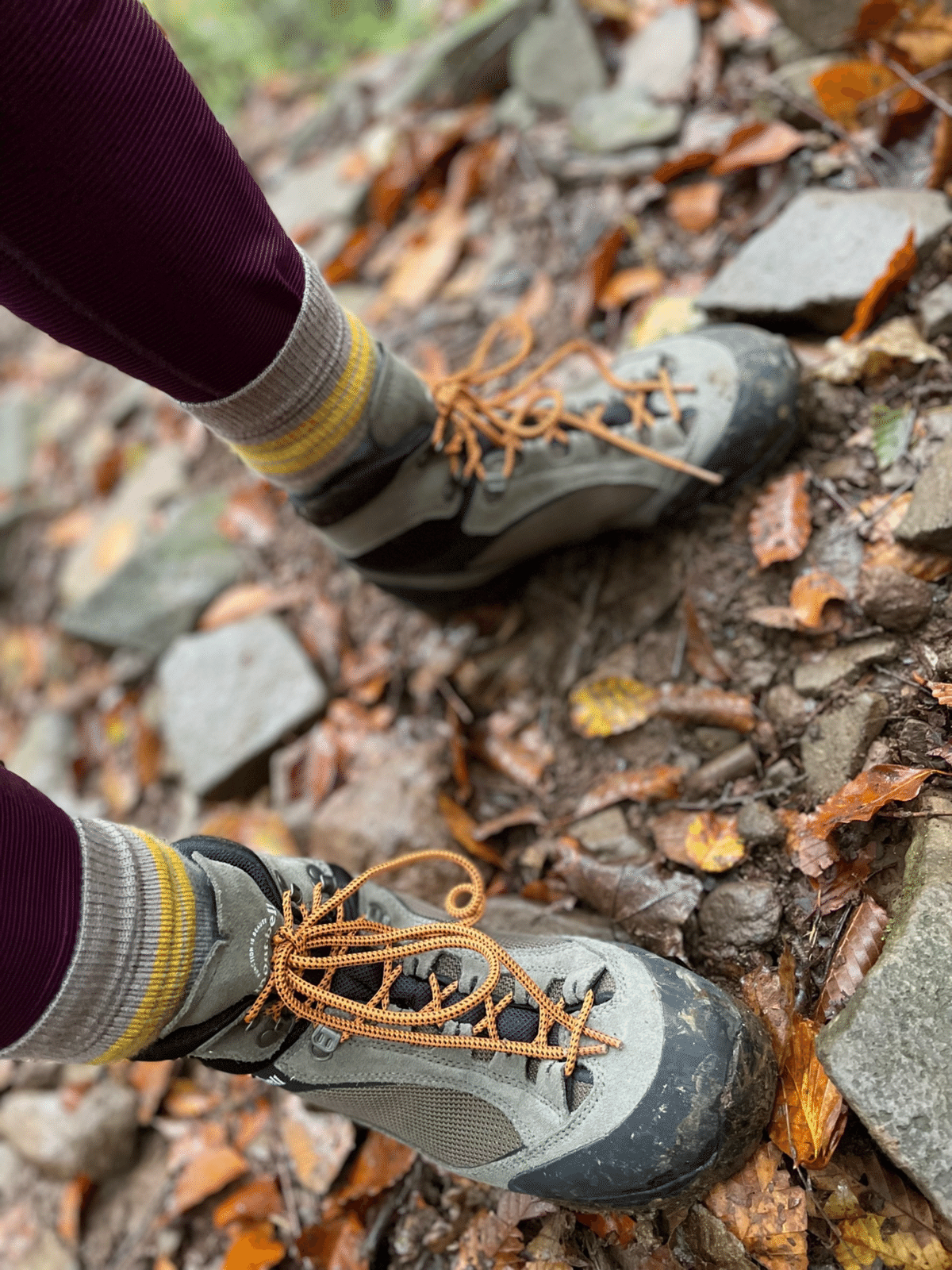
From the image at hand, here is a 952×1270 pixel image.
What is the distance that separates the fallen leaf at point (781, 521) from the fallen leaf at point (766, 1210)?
90 cm

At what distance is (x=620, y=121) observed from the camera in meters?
2.31

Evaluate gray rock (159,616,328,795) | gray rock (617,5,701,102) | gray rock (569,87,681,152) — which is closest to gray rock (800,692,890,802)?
gray rock (159,616,328,795)

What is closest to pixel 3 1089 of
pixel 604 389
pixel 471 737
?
pixel 471 737

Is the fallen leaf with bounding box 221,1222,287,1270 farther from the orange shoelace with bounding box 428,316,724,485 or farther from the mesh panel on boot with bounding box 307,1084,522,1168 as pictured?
the orange shoelace with bounding box 428,316,724,485

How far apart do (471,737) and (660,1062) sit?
0.84 meters

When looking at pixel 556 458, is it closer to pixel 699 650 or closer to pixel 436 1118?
pixel 699 650

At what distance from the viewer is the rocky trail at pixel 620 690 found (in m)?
1.11

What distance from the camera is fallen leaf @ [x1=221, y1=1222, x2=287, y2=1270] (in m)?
1.41

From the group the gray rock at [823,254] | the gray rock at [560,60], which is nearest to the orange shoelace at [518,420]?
the gray rock at [823,254]

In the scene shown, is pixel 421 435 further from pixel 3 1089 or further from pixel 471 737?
pixel 3 1089

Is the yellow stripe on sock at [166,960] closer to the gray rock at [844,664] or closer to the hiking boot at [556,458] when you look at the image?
the hiking boot at [556,458]

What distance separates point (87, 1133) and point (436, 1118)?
1009mm

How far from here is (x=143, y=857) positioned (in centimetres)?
102

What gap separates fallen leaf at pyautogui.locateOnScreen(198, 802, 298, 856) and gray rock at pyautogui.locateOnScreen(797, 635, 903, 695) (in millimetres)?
1093
